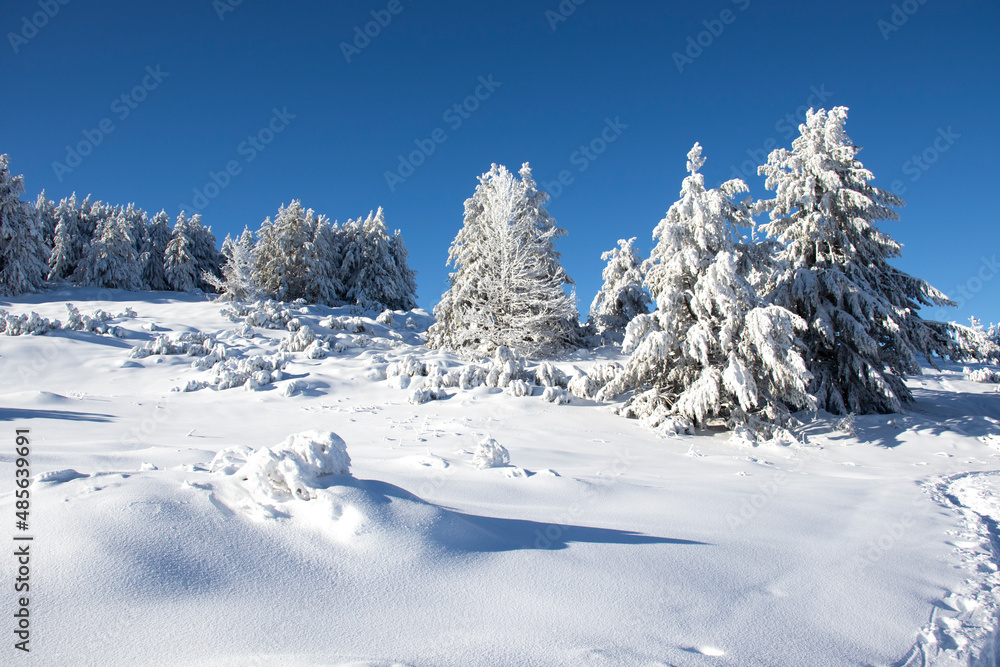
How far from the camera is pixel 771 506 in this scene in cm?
452

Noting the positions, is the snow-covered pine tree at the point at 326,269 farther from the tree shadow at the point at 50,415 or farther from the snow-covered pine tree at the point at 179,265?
the tree shadow at the point at 50,415

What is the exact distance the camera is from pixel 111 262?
3216 cm

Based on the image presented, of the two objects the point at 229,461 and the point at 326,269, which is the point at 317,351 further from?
the point at 326,269

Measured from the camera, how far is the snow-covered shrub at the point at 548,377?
1225 cm

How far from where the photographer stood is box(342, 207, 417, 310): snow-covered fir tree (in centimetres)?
3341

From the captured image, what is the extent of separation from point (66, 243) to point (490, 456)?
46179 mm

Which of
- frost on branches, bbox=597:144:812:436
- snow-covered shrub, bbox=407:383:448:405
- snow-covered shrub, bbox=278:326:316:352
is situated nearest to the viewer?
frost on branches, bbox=597:144:812:436

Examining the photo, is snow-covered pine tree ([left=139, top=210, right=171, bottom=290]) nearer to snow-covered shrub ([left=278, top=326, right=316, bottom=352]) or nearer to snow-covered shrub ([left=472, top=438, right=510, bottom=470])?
snow-covered shrub ([left=278, top=326, right=316, bottom=352])

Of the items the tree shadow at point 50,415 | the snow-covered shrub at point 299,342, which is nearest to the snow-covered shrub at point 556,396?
the tree shadow at point 50,415

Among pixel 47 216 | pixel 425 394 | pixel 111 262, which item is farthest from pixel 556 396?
pixel 47 216

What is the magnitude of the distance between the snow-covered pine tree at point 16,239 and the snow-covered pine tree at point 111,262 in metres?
3.78

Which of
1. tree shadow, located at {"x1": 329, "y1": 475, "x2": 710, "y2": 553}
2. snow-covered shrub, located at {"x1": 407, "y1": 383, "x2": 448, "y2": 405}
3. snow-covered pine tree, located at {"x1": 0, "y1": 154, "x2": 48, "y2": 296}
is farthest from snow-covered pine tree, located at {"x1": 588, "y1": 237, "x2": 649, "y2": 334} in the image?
snow-covered pine tree, located at {"x1": 0, "y1": 154, "x2": 48, "y2": 296}

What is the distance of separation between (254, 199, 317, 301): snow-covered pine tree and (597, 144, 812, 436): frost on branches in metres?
25.5

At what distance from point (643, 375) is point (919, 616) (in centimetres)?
795
